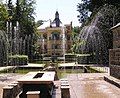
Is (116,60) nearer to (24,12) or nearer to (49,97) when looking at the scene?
(49,97)

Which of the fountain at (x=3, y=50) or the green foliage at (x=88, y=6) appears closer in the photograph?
the fountain at (x=3, y=50)

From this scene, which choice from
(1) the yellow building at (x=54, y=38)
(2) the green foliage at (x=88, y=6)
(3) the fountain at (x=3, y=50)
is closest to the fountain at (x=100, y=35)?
(2) the green foliage at (x=88, y=6)

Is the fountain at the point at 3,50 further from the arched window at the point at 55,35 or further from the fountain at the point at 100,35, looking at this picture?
the arched window at the point at 55,35

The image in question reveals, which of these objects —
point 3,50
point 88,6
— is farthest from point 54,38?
point 3,50

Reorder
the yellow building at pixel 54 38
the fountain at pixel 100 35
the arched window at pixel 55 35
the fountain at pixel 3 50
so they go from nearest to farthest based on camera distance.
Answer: the fountain at pixel 3 50 → the fountain at pixel 100 35 → the yellow building at pixel 54 38 → the arched window at pixel 55 35

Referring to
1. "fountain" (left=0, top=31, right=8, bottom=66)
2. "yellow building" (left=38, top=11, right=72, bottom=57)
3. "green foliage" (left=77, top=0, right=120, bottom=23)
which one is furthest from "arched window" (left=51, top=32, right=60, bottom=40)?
"fountain" (left=0, top=31, right=8, bottom=66)

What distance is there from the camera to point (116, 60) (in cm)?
1374

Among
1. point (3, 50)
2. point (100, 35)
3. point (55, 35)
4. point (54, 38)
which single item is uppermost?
point (55, 35)

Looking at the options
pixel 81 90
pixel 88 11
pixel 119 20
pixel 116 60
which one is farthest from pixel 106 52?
pixel 81 90

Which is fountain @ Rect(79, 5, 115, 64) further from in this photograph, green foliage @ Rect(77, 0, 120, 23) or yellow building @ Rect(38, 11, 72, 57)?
yellow building @ Rect(38, 11, 72, 57)

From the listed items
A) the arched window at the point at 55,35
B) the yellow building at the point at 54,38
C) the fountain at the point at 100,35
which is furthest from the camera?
the arched window at the point at 55,35

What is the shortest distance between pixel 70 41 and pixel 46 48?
5.69 meters

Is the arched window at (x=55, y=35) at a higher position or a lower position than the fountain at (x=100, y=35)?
higher

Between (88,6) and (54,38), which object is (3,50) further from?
(54,38)
